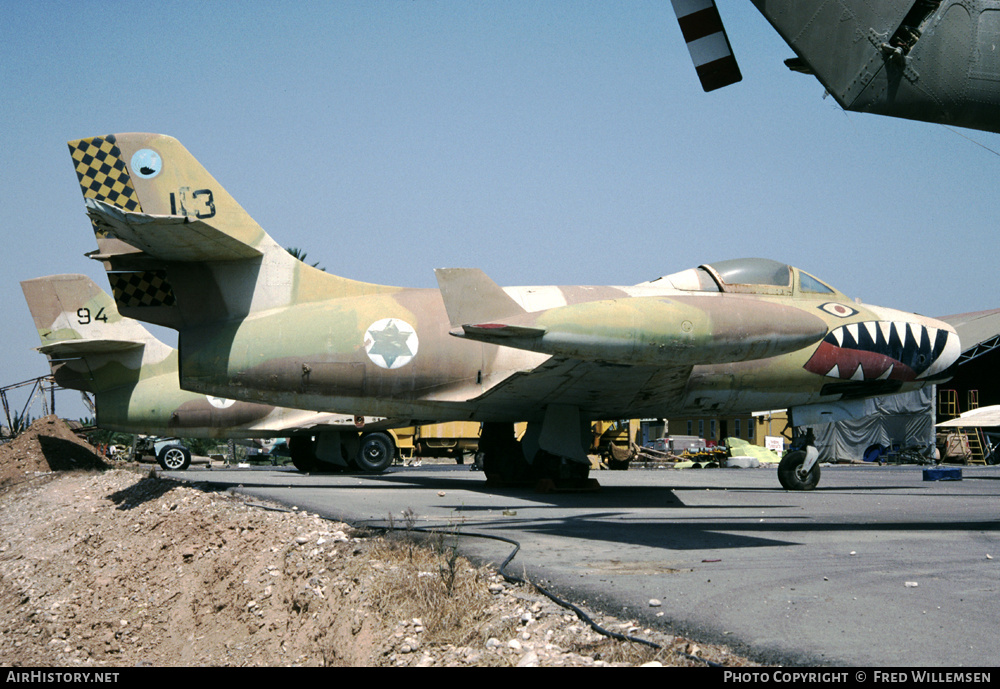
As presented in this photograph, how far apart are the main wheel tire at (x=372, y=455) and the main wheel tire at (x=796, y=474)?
39.5 feet

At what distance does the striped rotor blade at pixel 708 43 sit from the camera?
285 inches

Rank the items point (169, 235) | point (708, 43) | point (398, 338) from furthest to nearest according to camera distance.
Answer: point (398, 338) < point (169, 235) < point (708, 43)

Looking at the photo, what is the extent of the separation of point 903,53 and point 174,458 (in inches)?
1030

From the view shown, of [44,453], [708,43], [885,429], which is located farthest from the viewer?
[885,429]

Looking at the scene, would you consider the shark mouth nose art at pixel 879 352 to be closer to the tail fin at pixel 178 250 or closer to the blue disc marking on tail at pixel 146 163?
the tail fin at pixel 178 250

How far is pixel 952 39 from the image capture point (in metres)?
6.79

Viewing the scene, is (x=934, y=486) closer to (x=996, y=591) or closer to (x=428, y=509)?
(x=428, y=509)

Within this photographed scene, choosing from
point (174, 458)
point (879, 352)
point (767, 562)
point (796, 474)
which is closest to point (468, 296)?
point (767, 562)

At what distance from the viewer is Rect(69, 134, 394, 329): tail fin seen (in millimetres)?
12172

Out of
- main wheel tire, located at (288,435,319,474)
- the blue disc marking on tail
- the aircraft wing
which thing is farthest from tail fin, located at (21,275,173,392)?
the aircraft wing

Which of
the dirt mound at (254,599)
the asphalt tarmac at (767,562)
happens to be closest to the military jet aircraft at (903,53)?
the asphalt tarmac at (767,562)

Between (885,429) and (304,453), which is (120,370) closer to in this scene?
(304,453)

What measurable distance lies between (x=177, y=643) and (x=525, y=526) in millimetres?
3707

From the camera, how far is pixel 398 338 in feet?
42.1
